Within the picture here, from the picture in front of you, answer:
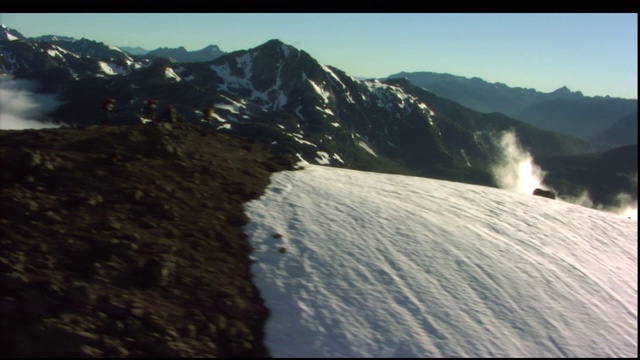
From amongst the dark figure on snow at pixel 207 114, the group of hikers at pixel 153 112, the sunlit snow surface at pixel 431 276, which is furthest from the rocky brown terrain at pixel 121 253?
the dark figure on snow at pixel 207 114

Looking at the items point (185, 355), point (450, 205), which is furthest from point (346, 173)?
point (185, 355)

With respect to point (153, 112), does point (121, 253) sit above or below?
below

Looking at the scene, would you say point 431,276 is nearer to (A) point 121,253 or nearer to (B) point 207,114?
(A) point 121,253

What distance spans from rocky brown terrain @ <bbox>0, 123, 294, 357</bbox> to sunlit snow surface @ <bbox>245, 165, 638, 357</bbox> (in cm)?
87

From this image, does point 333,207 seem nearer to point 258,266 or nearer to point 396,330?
point 258,266

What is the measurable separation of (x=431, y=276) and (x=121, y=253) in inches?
295

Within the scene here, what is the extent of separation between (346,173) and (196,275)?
13.2 metres

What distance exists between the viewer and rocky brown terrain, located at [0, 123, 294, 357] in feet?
28.7

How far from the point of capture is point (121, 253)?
36.0 ft

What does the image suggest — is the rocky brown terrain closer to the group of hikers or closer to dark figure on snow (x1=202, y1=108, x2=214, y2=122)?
the group of hikers

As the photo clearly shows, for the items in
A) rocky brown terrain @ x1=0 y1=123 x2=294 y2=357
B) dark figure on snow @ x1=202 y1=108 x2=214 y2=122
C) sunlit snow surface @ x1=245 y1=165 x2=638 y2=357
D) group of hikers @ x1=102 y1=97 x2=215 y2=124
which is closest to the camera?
rocky brown terrain @ x1=0 y1=123 x2=294 y2=357

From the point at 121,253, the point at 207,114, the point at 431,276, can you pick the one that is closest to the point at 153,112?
the point at 207,114

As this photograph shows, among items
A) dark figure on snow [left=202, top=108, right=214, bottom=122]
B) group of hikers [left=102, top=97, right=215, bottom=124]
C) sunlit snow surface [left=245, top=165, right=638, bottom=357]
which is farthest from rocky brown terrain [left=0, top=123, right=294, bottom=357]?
dark figure on snow [left=202, top=108, right=214, bottom=122]

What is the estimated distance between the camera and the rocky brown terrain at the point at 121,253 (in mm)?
8750
